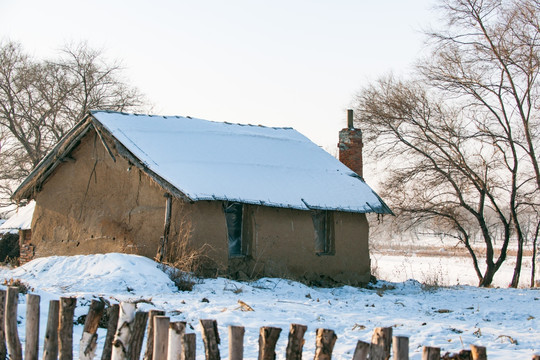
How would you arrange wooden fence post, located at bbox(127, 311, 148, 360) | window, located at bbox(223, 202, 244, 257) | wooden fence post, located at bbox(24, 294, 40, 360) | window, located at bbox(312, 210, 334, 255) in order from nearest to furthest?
wooden fence post, located at bbox(127, 311, 148, 360) → wooden fence post, located at bbox(24, 294, 40, 360) → window, located at bbox(223, 202, 244, 257) → window, located at bbox(312, 210, 334, 255)

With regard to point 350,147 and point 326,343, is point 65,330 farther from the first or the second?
point 350,147

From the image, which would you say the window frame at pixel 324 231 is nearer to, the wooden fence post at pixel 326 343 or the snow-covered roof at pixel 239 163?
the snow-covered roof at pixel 239 163

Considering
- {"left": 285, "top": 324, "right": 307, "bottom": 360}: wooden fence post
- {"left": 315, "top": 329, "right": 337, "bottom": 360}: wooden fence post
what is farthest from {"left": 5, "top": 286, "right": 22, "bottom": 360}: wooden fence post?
{"left": 315, "top": 329, "right": 337, "bottom": 360}: wooden fence post

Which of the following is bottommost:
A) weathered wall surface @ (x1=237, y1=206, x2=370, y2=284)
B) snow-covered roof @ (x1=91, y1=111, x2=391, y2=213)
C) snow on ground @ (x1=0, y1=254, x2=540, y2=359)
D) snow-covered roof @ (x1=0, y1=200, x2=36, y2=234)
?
snow on ground @ (x1=0, y1=254, x2=540, y2=359)

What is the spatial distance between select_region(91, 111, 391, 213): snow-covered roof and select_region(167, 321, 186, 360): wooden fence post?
10.0 meters

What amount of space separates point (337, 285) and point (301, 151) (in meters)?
4.89

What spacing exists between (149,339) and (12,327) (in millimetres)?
1729

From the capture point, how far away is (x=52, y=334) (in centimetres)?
601

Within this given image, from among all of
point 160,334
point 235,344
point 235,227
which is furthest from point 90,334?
point 235,227

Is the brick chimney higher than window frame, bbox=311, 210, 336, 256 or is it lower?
higher

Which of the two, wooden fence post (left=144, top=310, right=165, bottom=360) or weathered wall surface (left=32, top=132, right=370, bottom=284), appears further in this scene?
weathered wall surface (left=32, top=132, right=370, bottom=284)

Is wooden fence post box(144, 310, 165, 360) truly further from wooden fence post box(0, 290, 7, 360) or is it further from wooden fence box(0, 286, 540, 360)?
wooden fence post box(0, 290, 7, 360)

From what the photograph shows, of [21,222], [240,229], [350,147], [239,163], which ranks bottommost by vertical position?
[240,229]

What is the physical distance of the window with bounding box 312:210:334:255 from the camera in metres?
18.6
